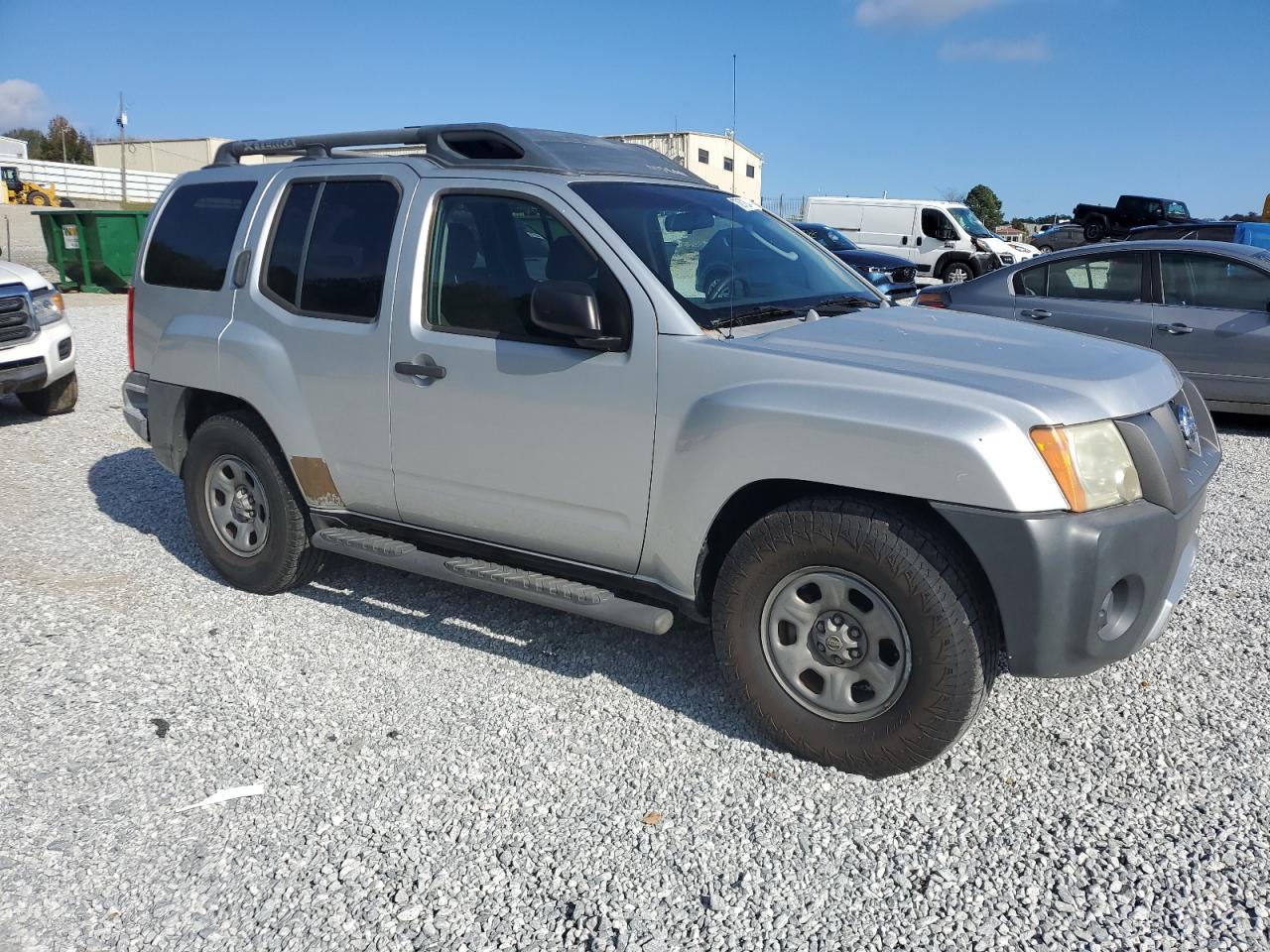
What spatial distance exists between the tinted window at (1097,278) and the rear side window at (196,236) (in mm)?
6796

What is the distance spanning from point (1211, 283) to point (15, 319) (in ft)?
31.5

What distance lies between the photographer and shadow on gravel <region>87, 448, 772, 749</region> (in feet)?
13.1

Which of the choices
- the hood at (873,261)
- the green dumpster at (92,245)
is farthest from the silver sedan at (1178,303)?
the green dumpster at (92,245)

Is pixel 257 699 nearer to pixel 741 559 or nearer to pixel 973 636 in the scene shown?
pixel 741 559

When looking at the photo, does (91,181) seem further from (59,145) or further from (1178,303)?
(1178,303)

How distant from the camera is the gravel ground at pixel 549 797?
107 inches

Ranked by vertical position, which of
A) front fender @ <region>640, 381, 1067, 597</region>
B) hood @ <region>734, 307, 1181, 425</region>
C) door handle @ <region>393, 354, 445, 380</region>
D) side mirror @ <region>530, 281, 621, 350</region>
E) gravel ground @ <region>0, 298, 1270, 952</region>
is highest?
side mirror @ <region>530, 281, 621, 350</region>

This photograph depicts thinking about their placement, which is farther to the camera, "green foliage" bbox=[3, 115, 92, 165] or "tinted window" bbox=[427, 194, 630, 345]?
"green foliage" bbox=[3, 115, 92, 165]

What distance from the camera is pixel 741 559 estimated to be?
11.1 feet

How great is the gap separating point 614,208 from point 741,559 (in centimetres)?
144

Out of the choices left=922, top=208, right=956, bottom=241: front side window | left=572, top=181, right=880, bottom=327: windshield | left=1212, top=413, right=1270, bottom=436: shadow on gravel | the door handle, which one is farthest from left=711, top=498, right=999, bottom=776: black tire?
left=922, top=208, right=956, bottom=241: front side window

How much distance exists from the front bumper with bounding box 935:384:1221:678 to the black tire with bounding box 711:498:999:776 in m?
0.13

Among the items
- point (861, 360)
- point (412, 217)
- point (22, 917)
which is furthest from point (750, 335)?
point (22, 917)

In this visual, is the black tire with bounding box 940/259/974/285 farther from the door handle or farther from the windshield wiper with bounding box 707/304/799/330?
the door handle
